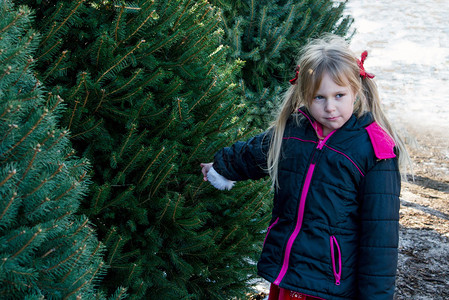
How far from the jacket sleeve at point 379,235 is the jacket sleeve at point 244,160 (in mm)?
559

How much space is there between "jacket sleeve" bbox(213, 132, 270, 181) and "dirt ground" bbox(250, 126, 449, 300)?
158cm

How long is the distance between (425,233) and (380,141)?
365cm

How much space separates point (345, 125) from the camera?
204 centimetres

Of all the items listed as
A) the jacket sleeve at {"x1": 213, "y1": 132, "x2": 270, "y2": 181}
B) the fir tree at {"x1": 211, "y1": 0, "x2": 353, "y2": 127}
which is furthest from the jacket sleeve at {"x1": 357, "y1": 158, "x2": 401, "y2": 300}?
the fir tree at {"x1": 211, "y1": 0, "x2": 353, "y2": 127}

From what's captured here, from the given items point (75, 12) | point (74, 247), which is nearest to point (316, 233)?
point (74, 247)

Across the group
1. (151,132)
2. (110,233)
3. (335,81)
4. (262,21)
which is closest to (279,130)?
(335,81)

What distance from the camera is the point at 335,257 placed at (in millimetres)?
1954

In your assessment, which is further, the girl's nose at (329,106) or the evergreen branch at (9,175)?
the girl's nose at (329,106)

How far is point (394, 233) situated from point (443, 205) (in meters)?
4.68

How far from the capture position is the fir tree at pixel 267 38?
420 cm

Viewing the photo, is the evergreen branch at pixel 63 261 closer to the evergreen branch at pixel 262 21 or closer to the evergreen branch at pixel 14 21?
the evergreen branch at pixel 14 21

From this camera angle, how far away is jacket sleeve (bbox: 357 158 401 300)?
1.88 meters

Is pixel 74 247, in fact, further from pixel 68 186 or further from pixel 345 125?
pixel 345 125

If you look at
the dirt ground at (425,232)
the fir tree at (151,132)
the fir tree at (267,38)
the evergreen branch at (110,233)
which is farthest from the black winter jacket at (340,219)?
the fir tree at (267,38)
